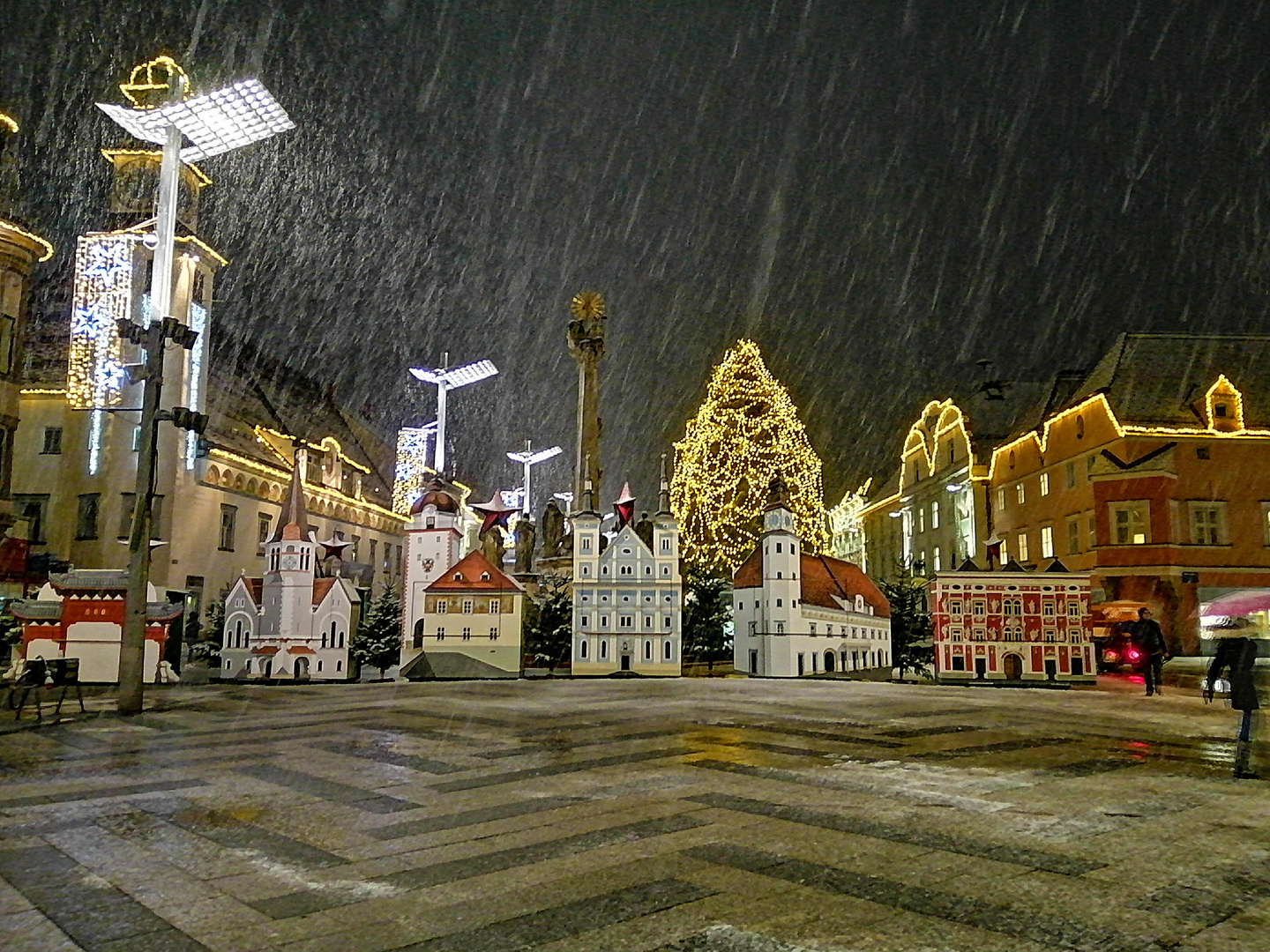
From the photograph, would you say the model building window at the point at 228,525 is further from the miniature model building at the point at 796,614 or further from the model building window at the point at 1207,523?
the model building window at the point at 1207,523

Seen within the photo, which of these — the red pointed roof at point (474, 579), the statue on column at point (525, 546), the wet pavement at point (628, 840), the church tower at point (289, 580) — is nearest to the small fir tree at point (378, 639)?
the church tower at point (289, 580)

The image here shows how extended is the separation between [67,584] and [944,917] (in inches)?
792

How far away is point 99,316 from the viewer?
34156 mm

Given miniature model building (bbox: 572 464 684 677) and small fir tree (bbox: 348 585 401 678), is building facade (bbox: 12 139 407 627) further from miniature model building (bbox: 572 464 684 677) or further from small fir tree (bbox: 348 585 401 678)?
miniature model building (bbox: 572 464 684 677)

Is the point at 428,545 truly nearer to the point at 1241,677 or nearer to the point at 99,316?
the point at 99,316

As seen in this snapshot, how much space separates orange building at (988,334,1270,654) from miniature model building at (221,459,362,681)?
1162 inches

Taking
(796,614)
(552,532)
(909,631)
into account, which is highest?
(552,532)

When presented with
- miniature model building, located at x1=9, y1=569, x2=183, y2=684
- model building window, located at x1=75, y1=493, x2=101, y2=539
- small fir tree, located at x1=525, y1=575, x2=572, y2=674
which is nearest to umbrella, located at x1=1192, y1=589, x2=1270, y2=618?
small fir tree, located at x1=525, y1=575, x2=572, y2=674

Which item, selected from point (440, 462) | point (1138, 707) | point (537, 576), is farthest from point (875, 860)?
point (537, 576)

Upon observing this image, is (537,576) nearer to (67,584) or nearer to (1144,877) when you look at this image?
(67,584)

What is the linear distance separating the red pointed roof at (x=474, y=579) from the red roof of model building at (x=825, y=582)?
603 centimetres

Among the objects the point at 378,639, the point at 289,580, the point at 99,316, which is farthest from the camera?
the point at 99,316

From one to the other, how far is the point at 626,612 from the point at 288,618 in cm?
811

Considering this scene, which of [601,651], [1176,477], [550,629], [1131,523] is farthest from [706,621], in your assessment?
[1176,477]
